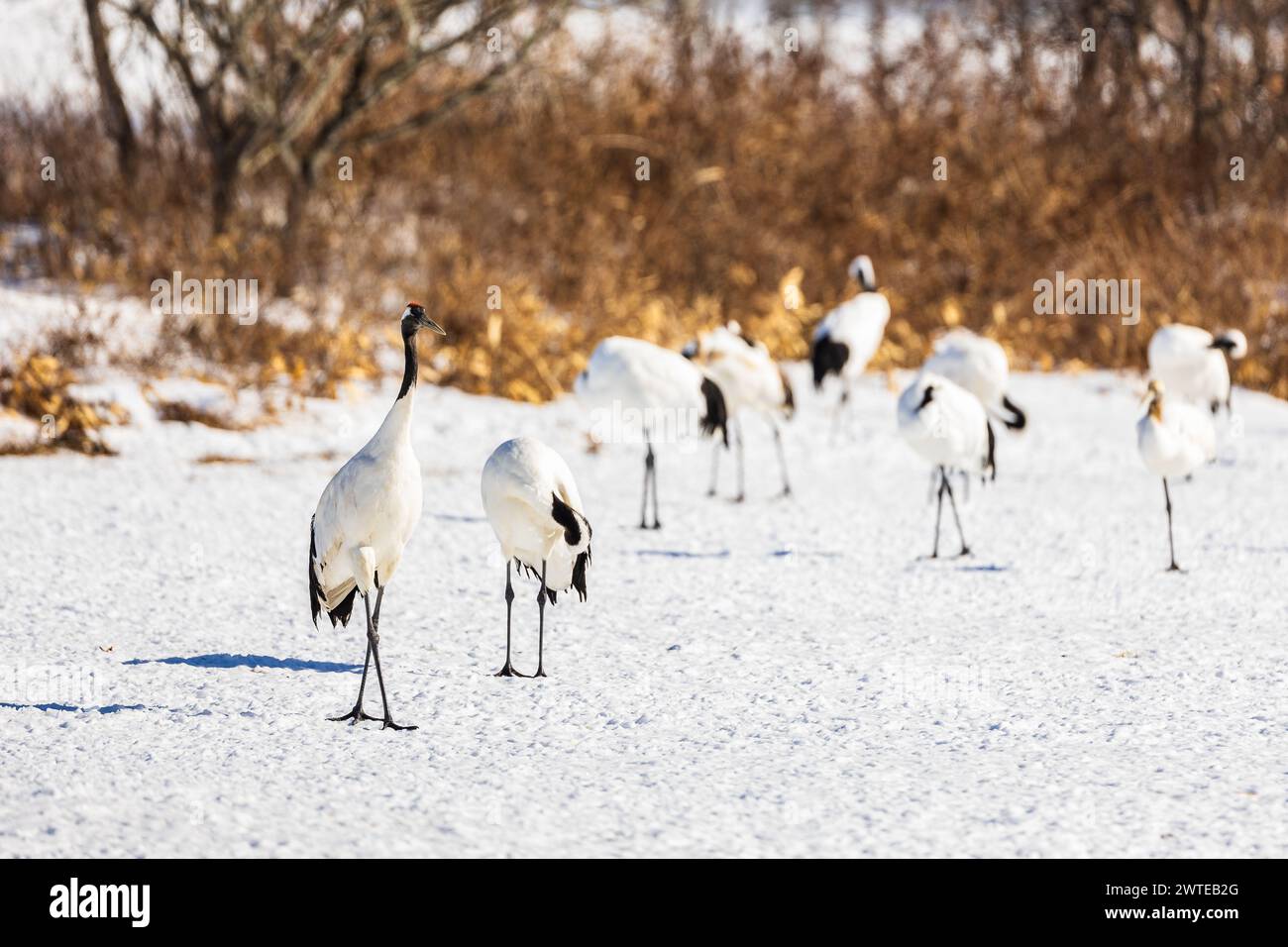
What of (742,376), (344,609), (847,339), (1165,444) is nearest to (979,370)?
(742,376)

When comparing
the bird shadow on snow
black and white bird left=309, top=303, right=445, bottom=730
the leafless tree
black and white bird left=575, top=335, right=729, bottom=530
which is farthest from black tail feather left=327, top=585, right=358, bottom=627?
the leafless tree

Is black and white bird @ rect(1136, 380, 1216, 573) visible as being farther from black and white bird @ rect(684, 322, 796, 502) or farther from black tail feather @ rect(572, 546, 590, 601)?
black tail feather @ rect(572, 546, 590, 601)

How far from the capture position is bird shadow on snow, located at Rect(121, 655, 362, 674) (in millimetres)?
6355

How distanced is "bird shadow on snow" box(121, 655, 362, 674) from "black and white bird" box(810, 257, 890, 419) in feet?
22.7

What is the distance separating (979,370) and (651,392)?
8.33 feet

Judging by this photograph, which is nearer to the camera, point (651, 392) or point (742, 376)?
point (651, 392)

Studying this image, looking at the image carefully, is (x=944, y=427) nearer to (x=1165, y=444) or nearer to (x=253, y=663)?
(x=1165, y=444)

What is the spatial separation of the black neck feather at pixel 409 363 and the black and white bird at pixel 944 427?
11.7 ft

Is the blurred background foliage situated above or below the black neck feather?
above

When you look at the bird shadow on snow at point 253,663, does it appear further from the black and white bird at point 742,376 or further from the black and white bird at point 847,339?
the black and white bird at point 847,339

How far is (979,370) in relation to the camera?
10930 millimetres

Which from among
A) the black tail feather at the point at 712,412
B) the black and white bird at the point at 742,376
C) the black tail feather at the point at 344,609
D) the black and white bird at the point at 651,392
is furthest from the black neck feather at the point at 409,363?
the black and white bird at the point at 742,376

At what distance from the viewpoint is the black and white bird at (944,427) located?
29.2ft

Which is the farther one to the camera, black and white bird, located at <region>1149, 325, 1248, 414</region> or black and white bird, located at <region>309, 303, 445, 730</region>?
black and white bird, located at <region>1149, 325, 1248, 414</region>
